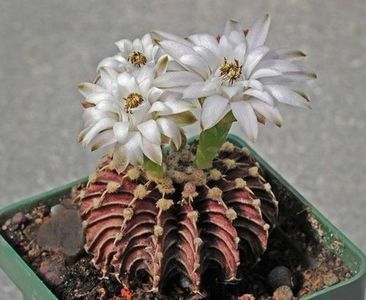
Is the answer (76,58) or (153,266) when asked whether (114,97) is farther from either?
(76,58)

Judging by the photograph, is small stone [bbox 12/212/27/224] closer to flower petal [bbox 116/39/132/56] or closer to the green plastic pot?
the green plastic pot

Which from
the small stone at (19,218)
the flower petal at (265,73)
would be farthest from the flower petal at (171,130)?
the small stone at (19,218)

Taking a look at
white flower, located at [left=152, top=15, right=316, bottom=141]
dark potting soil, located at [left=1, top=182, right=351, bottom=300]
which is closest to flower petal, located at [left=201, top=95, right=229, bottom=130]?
white flower, located at [left=152, top=15, right=316, bottom=141]

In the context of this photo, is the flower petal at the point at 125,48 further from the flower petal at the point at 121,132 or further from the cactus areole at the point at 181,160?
the flower petal at the point at 121,132

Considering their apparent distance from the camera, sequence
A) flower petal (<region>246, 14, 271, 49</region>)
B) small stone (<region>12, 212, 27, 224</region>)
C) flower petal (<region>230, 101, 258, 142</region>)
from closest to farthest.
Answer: flower petal (<region>230, 101, 258, 142</region>)
flower petal (<region>246, 14, 271, 49</region>)
small stone (<region>12, 212, 27, 224</region>)

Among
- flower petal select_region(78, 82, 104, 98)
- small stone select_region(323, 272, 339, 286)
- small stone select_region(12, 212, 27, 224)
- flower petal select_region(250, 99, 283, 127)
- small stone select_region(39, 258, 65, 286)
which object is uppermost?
flower petal select_region(250, 99, 283, 127)

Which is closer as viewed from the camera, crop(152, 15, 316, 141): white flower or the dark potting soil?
crop(152, 15, 316, 141): white flower

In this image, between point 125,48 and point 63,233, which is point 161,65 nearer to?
point 125,48

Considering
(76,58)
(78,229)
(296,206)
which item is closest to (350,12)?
(76,58)
